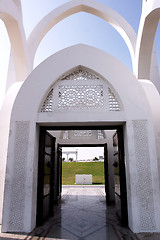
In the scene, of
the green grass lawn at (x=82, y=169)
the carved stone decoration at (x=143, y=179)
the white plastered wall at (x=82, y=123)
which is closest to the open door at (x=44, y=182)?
the white plastered wall at (x=82, y=123)

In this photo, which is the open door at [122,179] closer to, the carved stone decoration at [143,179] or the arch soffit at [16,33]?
the carved stone decoration at [143,179]

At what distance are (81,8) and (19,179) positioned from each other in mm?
5718

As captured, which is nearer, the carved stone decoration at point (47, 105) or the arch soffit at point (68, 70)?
the arch soffit at point (68, 70)

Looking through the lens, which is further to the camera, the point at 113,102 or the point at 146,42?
the point at 146,42

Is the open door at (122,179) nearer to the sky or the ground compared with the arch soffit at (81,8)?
nearer to the ground

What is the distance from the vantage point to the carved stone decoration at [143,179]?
273 centimetres

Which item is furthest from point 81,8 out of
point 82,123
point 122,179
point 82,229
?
point 82,229

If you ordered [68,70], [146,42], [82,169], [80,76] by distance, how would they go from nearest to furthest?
[68,70] < [80,76] < [146,42] < [82,169]

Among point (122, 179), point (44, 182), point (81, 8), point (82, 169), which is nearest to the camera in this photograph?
point (122, 179)

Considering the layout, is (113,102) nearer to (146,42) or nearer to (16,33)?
(146,42)

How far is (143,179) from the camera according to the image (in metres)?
2.87

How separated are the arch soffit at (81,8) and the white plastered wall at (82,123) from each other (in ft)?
9.05

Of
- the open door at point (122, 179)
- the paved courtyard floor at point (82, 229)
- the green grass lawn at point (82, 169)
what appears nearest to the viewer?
the paved courtyard floor at point (82, 229)

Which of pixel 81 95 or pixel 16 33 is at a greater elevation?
pixel 16 33
